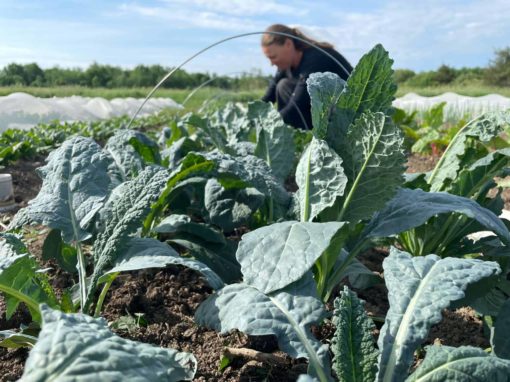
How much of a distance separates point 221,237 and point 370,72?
81 centimetres

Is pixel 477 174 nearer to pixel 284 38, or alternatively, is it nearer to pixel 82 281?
pixel 82 281

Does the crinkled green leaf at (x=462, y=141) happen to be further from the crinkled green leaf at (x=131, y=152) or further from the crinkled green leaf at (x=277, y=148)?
the crinkled green leaf at (x=131, y=152)

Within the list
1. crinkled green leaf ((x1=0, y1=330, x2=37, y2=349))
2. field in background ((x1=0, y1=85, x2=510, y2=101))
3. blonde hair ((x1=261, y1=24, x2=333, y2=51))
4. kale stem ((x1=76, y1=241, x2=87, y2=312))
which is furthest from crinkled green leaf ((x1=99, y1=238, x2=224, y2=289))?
field in background ((x1=0, y1=85, x2=510, y2=101))

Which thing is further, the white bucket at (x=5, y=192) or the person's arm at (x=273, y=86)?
the person's arm at (x=273, y=86)

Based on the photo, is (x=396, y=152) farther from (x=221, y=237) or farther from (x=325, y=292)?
(x=221, y=237)

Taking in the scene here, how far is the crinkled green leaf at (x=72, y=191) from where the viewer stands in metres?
1.75

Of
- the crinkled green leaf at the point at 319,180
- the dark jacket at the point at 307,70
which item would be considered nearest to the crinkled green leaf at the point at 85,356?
the crinkled green leaf at the point at 319,180

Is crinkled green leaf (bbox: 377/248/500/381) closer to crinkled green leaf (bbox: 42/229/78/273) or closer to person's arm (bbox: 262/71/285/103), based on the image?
crinkled green leaf (bbox: 42/229/78/273)

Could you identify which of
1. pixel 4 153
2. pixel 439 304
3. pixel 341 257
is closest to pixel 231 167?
pixel 341 257

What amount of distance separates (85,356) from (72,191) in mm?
1030

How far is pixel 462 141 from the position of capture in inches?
Result: 86.0

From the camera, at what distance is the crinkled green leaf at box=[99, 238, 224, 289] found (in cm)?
141

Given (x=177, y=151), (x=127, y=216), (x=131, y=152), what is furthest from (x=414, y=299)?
(x=177, y=151)

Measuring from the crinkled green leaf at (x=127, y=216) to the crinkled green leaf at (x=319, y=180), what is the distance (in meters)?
0.44
